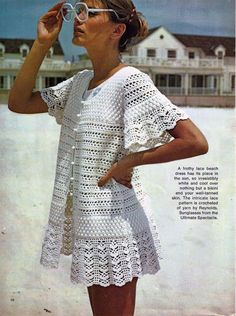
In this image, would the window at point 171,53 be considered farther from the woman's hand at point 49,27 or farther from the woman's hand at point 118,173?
the woman's hand at point 118,173

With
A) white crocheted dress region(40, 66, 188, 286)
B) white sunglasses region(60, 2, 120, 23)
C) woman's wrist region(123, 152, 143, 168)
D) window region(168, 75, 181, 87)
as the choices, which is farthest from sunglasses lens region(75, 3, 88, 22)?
window region(168, 75, 181, 87)

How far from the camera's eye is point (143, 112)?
87 cm

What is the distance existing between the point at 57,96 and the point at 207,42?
0.49 metres

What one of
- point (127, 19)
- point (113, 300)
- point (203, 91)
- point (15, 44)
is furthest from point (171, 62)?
point (113, 300)

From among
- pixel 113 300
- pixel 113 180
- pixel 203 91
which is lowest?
pixel 113 300

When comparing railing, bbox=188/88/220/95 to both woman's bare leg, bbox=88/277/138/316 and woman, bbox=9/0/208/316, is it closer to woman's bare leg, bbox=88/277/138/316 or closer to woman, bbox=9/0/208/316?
woman, bbox=9/0/208/316

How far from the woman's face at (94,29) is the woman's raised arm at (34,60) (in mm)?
81

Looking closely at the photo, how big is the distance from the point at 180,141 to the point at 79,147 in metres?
0.17

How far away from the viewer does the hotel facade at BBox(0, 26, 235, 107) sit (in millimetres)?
1303

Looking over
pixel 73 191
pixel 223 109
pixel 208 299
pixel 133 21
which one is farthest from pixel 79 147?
pixel 208 299

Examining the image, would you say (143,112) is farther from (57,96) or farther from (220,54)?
(220,54)

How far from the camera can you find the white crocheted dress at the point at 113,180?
0.87m

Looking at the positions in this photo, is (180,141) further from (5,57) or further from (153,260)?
(5,57)

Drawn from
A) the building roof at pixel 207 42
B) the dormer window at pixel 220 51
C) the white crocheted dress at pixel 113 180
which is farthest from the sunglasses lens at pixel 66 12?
the dormer window at pixel 220 51
